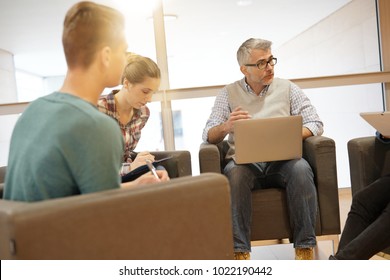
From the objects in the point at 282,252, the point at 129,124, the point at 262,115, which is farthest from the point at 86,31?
the point at 282,252

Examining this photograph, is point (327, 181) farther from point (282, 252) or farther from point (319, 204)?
point (282, 252)

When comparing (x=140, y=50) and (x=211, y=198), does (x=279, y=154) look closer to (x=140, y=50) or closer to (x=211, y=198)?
(x=211, y=198)

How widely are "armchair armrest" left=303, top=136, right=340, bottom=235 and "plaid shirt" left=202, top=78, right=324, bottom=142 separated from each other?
1.06ft

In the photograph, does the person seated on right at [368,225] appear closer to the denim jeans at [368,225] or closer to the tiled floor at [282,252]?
the denim jeans at [368,225]

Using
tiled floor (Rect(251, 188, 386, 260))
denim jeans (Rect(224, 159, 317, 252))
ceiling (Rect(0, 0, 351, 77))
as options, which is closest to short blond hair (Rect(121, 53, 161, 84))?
denim jeans (Rect(224, 159, 317, 252))

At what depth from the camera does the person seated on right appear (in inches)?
82.6

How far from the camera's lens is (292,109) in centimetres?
305

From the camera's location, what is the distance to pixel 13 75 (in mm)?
4258

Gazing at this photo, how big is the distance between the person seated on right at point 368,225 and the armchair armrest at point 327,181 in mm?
265

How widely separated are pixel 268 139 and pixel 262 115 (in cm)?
47

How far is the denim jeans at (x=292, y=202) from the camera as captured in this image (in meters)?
2.54

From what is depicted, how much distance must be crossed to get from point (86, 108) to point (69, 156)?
0.13m

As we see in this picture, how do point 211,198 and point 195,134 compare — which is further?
point 195,134
